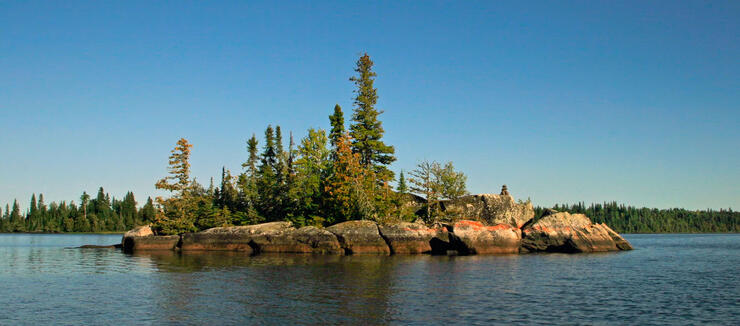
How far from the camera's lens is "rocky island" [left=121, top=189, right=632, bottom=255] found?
54.6 metres

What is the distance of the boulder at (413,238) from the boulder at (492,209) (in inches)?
279

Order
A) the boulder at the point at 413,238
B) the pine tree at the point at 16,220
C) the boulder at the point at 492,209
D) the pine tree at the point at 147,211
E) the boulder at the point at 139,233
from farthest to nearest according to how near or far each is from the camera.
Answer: the pine tree at the point at 16,220 < the pine tree at the point at 147,211 < the boulder at the point at 139,233 < the boulder at the point at 492,209 < the boulder at the point at 413,238

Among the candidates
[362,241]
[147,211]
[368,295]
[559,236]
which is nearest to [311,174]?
[362,241]

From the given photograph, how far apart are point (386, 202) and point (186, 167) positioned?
1088 inches

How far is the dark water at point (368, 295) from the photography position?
19359 millimetres

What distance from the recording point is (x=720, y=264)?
44562mm

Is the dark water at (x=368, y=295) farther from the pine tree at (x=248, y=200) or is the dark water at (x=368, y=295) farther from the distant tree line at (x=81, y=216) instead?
the distant tree line at (x=81, y=216)

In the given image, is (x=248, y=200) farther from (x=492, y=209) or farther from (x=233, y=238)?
(x=492, y=209)

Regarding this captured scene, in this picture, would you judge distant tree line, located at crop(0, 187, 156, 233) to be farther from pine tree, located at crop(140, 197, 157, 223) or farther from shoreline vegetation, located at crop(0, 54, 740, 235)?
shoreline vegetation, located at crop(0, 54, 740, 235)

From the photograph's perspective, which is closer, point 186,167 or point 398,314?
point 398,314

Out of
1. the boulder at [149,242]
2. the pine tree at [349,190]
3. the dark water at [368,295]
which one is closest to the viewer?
the dark water at [368,295]

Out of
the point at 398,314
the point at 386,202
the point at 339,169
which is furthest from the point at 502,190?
the point at 398,314

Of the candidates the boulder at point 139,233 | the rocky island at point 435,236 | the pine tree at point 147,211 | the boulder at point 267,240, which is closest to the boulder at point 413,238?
the rocky island at point 435,236

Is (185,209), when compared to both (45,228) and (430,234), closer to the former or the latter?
(430,234)
